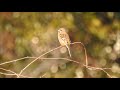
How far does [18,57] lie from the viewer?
1.60 m

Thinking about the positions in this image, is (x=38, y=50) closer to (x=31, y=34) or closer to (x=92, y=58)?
(x=31, y=34)

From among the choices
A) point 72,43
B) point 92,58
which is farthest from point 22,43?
point 92,58

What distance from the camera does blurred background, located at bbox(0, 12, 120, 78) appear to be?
160cm

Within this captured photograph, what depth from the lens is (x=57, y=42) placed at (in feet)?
5.25

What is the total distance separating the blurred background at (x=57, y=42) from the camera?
160 centimetres

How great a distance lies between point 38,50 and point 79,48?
0.82 ft

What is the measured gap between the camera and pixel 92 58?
160 cm
